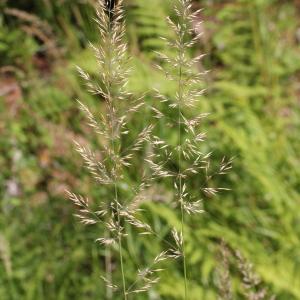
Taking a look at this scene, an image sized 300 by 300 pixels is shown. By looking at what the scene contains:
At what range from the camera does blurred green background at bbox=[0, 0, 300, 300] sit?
251 centimetres

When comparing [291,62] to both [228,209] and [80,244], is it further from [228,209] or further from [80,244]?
[80,244]

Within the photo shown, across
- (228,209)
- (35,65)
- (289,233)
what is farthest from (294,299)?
(35,65)

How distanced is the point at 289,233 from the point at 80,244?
832mm

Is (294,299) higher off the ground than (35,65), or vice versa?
(294,299)

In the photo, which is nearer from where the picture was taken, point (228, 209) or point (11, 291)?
point (11, 291)

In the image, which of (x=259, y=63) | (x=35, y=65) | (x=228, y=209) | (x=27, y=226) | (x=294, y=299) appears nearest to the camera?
(x=294, y=299)

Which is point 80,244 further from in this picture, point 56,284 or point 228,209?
point 228,209

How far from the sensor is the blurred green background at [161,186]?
2512 millimetres

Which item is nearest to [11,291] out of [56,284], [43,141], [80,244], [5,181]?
[56,284]

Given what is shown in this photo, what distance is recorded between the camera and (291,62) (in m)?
3.37

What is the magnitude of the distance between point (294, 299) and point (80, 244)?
0.95 meters

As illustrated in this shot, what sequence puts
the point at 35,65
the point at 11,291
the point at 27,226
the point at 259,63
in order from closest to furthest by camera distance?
the point at 11,291 → the point at 27,226 → the point at 259,63 → the point at 35,65

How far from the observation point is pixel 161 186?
2814 mm

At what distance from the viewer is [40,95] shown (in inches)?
132
